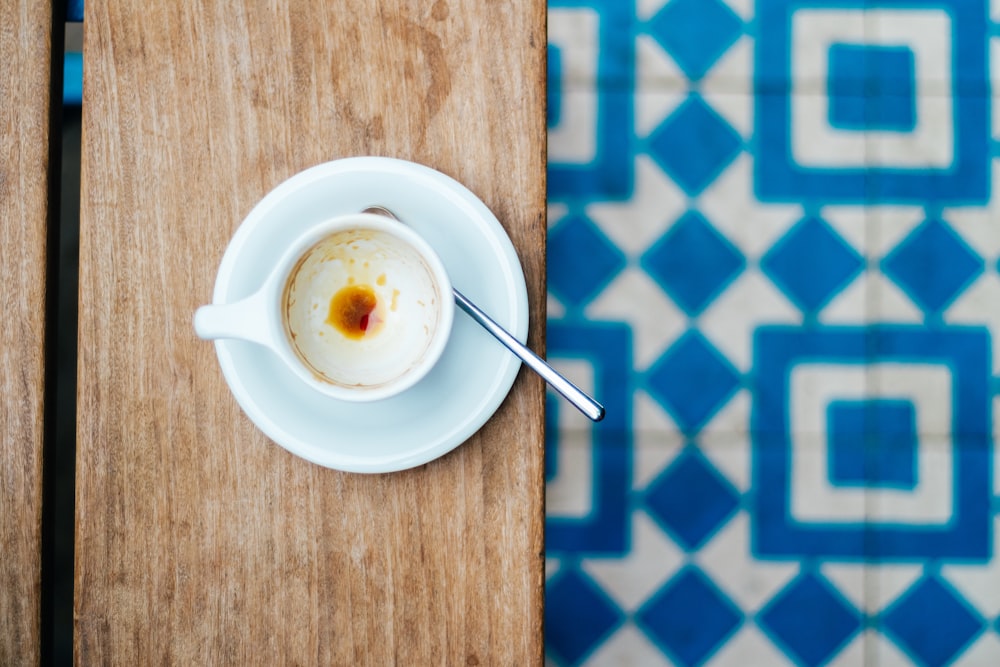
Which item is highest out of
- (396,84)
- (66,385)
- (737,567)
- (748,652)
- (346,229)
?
(396,84)

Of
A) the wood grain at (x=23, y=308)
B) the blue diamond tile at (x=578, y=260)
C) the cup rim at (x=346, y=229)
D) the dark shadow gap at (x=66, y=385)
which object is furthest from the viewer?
the blue diamond tile at (x=578, y=260)

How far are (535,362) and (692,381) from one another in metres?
0.56

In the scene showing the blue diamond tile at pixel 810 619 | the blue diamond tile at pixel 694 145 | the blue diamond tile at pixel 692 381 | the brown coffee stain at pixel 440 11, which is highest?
the blue diamond tile at pixel 694 145

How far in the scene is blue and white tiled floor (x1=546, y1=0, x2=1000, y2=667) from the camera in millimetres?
996

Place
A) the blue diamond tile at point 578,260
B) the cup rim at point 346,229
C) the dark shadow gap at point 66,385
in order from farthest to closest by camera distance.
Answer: the blue diamond tile at point 578,260 → the dark shadow gap at point 66,385 → the cup rim at point 346,229

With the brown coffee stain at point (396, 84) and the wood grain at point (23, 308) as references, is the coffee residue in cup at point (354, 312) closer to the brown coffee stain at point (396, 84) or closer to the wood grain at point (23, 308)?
the brown coffee stain at point (396, 84)

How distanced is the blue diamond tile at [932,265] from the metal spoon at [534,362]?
27.2 inches

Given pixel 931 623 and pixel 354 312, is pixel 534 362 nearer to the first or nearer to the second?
pixel 354 312

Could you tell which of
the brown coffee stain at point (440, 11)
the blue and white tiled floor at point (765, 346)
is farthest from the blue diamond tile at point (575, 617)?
the brown coffee stain at point (440, 11)

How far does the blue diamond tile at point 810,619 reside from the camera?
100 centimetres

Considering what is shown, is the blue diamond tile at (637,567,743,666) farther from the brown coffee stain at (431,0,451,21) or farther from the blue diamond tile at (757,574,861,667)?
the brown coffee stain at (431,0,451,21)

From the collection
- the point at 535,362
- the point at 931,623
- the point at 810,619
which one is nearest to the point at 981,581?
the point at 931,623

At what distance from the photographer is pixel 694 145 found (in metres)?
1.00

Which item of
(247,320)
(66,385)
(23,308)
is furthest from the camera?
(66,385)
